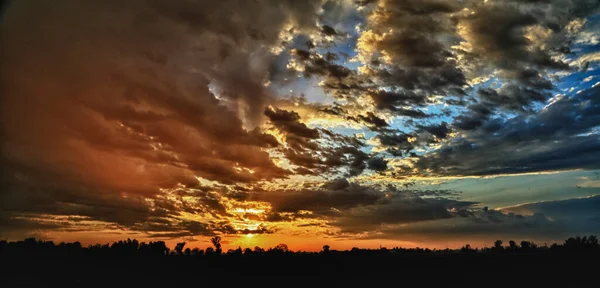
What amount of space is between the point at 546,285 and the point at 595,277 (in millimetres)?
10474

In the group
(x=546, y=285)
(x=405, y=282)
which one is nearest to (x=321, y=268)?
(x=405, y=282)

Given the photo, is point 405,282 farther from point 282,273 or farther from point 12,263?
point 12,263

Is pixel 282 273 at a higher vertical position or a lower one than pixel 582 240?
lower

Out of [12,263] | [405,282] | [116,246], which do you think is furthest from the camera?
[116,246]

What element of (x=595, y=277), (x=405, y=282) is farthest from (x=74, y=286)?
(x=595, y=277)

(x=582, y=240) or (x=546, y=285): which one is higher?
(x=582, y=240)

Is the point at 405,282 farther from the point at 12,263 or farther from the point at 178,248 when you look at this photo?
the point at 178,248

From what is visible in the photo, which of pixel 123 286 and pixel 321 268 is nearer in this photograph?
pixel 123 286

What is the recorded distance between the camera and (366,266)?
86375 mm

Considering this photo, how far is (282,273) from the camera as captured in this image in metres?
81.8

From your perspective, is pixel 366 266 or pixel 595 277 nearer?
pixel 595 277

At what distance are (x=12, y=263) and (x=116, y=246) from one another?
174 feet

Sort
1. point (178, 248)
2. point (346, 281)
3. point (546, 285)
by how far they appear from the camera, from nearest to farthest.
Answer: point (546, 285)
point (346, 281)
point (178, 248)

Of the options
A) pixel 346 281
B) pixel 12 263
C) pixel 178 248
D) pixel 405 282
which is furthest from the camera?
pixel 178 248
